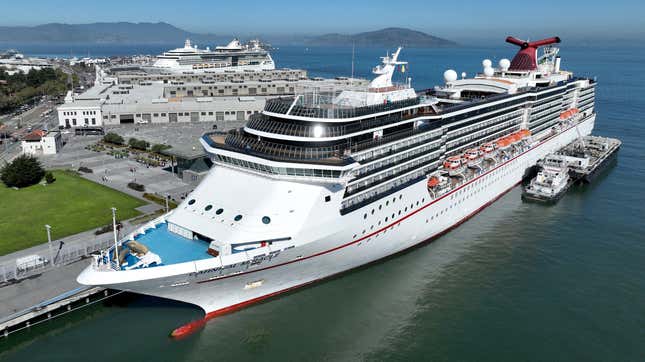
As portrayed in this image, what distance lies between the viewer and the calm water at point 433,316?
23859 mm

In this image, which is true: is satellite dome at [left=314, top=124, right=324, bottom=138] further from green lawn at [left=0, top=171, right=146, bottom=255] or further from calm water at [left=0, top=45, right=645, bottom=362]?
green lawn at [left=0, top=171, right=146, bottom=255]

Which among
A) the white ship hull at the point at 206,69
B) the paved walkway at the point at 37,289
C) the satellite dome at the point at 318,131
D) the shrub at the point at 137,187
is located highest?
the white ship hull at the point at 206,69

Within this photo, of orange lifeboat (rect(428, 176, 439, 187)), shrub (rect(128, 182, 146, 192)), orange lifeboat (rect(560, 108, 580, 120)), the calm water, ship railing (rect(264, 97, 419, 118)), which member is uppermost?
ship railing (rect(264, 97, 419, 118))

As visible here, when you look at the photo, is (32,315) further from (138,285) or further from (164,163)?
(164,163)

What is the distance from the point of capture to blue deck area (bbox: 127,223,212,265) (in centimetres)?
2470

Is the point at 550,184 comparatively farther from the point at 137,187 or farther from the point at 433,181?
the point at 137,187

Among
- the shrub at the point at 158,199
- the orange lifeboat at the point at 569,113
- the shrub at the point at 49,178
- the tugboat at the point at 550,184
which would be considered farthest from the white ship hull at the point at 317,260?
the orange lifeboat at the point at 569,113

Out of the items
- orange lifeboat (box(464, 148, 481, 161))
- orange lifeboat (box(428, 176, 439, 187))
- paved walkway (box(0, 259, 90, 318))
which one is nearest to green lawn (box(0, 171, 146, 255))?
paved walkway (box(0, 259, 90, 318))

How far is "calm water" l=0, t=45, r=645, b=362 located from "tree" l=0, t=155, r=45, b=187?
2657cm

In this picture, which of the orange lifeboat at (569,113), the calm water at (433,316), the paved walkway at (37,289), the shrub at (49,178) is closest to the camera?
the calm water at (433,316)

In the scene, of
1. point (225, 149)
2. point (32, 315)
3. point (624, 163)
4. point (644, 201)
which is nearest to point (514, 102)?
point (644, 201)

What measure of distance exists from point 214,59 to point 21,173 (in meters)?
91.1

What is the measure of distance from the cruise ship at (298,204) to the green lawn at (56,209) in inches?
483

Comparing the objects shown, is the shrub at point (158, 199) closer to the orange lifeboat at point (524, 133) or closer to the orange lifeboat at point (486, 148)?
the orange lifeboat at point (486, 148)
